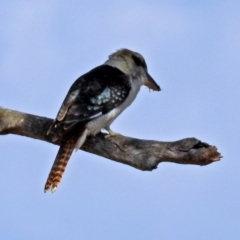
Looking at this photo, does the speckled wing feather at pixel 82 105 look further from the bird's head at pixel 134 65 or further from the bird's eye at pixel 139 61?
the bird's eye at pixel 139 61

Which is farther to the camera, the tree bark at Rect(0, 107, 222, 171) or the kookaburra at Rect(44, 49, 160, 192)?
the kookaburra at Rect(44, 49, 160, 192)

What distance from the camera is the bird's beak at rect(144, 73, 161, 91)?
25.9 ft

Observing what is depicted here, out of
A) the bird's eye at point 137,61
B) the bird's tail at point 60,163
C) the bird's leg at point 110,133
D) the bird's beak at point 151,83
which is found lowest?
the bird's tail at point 60,163

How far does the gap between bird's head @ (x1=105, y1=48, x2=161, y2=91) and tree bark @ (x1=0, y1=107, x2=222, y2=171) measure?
104 centimetres

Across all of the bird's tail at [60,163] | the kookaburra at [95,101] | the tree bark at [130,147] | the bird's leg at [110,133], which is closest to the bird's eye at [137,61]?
the kookaburra at [95,101]

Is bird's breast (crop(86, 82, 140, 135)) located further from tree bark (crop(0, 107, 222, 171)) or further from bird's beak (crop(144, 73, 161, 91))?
bird's beak (crop(144, 73, 161, 91))

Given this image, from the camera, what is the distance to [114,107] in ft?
23.6

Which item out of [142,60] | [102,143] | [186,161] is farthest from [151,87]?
[186,161]

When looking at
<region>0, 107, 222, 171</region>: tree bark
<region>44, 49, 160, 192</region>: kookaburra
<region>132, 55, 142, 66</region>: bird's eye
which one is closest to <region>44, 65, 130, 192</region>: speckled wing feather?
<region>44, 49, 160, 192</region>: kookaburra

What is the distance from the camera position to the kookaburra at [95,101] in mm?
6613

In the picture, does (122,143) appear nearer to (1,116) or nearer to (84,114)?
(84,114)

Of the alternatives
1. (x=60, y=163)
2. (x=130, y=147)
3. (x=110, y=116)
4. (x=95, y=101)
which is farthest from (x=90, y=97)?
(x=130, y=147)

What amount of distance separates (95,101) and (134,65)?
91 cm

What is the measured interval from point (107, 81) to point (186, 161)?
1.67m
